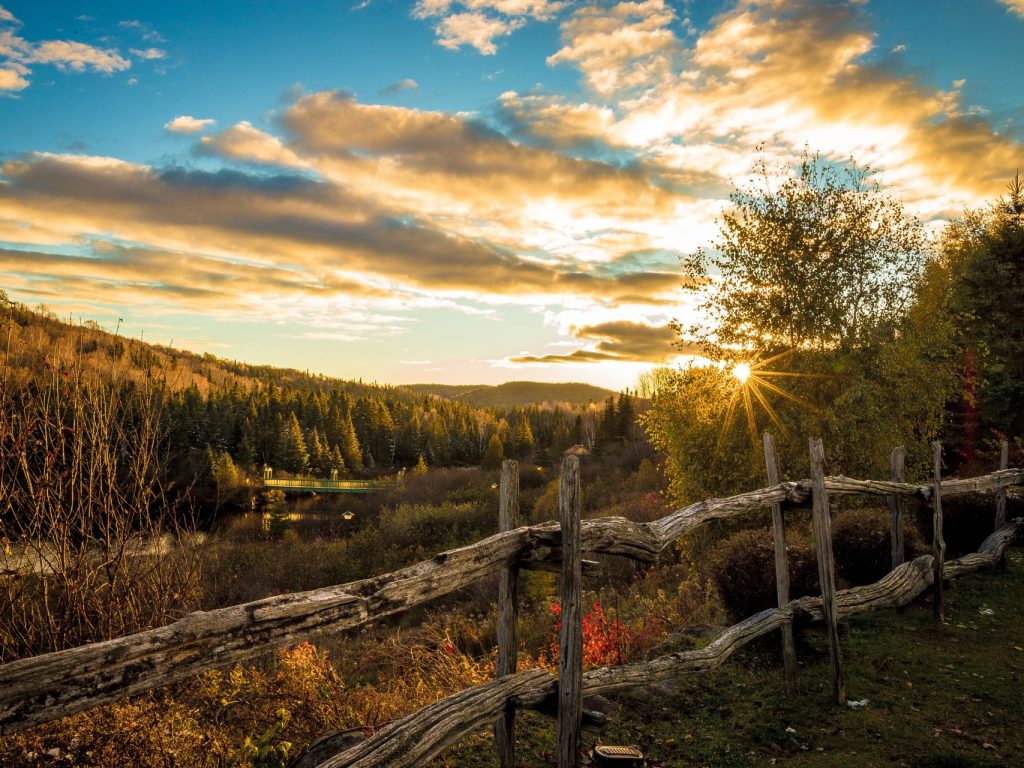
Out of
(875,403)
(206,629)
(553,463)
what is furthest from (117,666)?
(553,463)

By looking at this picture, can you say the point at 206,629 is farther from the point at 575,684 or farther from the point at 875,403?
the point at 875,403

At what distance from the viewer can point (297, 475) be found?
7894cm

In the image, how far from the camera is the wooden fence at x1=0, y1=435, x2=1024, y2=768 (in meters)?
2.07

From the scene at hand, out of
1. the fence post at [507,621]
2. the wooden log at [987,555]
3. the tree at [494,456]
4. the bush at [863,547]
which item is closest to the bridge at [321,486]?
the tree at [494,456]

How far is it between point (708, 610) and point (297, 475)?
75536 mm

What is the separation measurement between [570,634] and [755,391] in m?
15.4

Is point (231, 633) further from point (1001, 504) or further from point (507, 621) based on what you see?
point (1001, 504)

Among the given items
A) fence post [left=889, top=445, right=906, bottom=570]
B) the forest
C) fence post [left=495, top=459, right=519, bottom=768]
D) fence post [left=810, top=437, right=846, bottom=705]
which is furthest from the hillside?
fence post [left=889, top=445, right=906, bottom=570]

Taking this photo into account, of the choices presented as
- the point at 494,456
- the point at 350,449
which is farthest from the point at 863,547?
the point at 350,449

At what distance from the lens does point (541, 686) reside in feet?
12.7

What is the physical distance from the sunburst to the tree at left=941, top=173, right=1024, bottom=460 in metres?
8.32

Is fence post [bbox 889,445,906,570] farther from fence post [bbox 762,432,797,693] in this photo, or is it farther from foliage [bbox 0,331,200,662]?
foliage [bbox 0,331,200,662]

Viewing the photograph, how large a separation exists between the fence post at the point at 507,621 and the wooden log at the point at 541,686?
17 centimetres

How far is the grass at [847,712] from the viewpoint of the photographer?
4695mm
